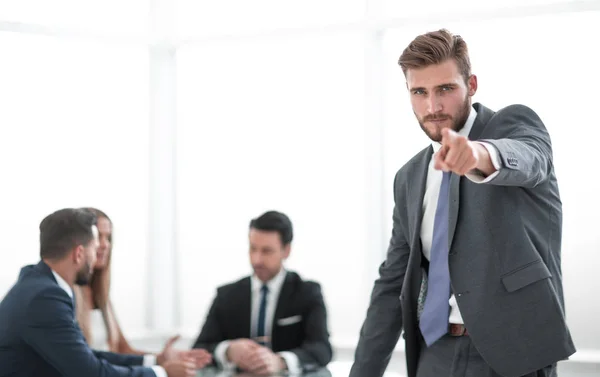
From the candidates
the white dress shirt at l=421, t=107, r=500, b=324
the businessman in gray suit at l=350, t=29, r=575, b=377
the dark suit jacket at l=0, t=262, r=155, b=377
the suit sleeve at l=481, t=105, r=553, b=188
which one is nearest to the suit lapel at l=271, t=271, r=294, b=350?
the dark suit jacket at l=0, t=262, r=155, b=377

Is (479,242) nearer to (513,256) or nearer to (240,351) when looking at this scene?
(513,256)

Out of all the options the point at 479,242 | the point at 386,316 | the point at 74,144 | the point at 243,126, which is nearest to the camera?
the point at 479,242

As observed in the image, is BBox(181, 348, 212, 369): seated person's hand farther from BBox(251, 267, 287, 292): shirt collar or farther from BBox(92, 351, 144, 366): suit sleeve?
BBox(251, 267, 287, 292): shirt collar

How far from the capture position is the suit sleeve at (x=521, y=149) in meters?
1.65

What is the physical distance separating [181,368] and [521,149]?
183cm

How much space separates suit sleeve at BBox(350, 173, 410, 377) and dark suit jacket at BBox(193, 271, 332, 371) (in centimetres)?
125

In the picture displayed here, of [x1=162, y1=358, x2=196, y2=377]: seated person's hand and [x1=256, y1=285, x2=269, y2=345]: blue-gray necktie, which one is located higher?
[x1=256, y1=285, x2=269, y2=345]: blue-gray necktie

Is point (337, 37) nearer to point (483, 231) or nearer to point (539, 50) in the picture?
point (539, 50)

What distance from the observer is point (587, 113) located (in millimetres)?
4250

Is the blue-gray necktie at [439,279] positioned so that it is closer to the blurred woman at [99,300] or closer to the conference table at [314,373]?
the conference table at [314,373]

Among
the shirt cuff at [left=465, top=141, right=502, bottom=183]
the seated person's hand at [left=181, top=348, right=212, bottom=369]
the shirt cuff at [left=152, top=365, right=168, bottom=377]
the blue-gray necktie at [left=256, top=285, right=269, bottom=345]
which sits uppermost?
the shirt cuff at [left=465, top=141, right=502, bottom=183]


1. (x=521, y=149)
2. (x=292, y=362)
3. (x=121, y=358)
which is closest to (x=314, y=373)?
(x=292, y=362)

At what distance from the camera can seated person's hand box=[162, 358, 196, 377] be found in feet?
9.95

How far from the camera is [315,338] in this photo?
3584 millimetres
